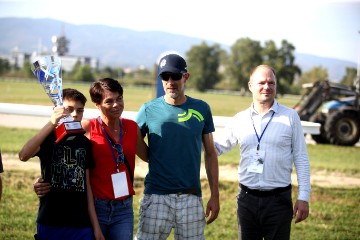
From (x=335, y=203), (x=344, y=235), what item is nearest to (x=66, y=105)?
(x=344, y=235)

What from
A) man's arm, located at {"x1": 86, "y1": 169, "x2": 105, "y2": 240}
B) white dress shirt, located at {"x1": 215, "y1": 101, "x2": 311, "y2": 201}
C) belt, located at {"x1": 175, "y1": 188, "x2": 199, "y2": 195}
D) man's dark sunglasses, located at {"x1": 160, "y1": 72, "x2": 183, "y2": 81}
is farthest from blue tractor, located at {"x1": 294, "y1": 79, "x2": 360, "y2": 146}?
man's arm, located at {"x1": 86, "y1": 169, "x2": 105, "y2": 240}

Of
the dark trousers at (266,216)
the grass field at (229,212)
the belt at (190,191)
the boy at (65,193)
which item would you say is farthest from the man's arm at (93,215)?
the grass field at (229,212)

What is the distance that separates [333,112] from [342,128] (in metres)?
0.61

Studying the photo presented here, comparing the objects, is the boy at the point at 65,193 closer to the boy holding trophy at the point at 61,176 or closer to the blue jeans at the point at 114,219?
the boy holding trophy at the point at 61,176

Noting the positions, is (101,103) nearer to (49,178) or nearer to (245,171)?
(49,178)

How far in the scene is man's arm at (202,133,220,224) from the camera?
135 inches

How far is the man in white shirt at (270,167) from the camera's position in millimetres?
3391

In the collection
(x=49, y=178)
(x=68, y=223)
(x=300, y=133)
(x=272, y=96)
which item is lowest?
(x=68, y=223)

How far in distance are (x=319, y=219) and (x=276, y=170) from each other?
313 cm

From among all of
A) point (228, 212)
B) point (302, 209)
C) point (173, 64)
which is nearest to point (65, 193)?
point (173, 64)

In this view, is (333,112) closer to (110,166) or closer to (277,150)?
(277,150)

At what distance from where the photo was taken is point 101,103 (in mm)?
3148

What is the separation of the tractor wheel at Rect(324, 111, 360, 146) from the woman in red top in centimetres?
1287

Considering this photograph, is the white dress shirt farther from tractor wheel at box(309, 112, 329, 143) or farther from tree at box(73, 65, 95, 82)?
tree at box(73, 65, 95, 82)
